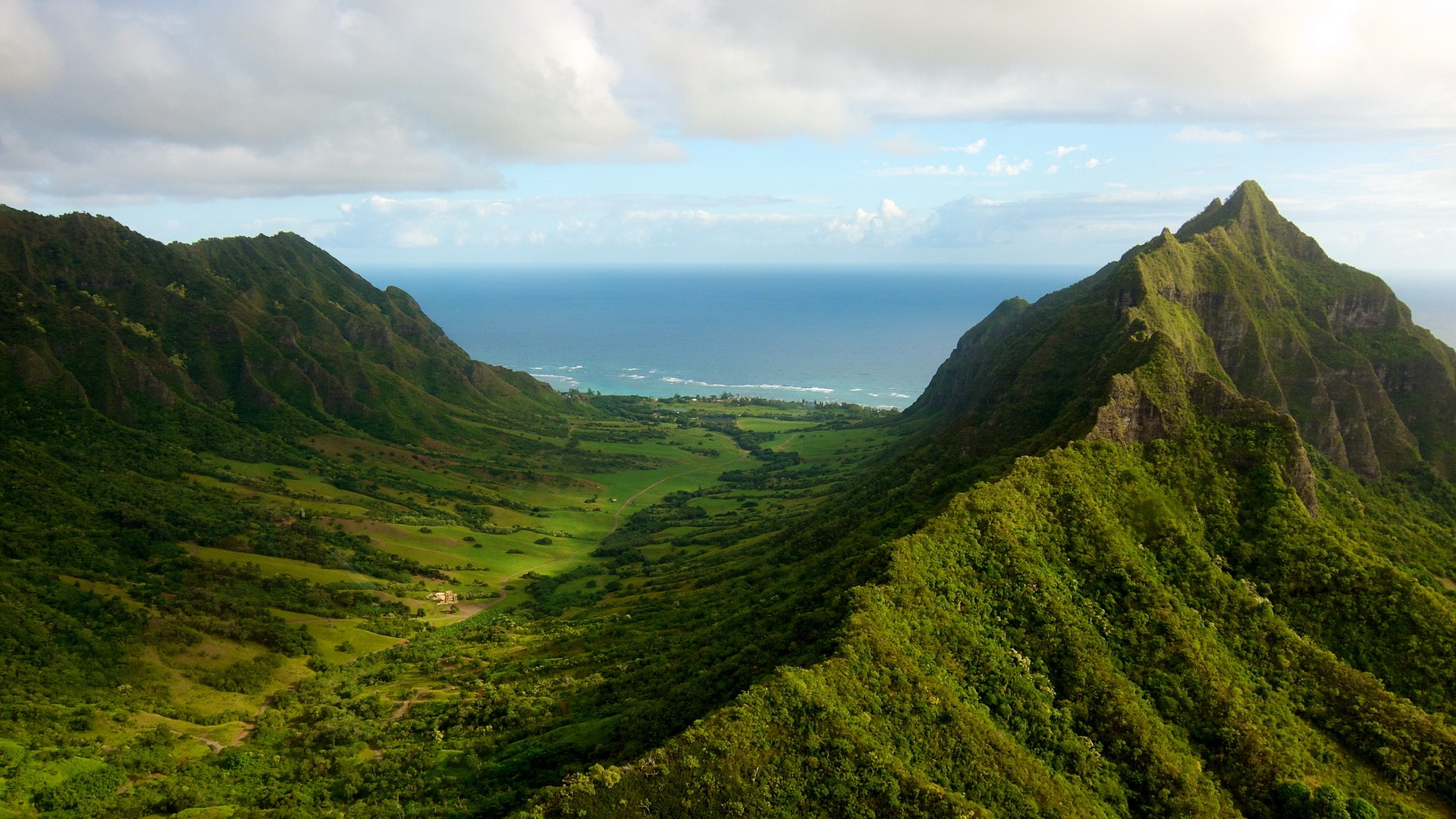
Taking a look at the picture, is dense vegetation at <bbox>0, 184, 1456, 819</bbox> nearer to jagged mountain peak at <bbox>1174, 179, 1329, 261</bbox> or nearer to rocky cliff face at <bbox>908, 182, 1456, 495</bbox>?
rocky cliff face at <bbox>908, 182, 1456, 495</bbox>

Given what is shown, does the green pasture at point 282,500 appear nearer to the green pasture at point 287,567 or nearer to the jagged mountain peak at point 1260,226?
the green pasture at point 287,567

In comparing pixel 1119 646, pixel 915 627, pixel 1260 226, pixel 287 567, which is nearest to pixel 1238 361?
pixel 1260 226

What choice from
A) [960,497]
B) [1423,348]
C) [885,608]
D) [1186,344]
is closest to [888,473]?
[1186,344]

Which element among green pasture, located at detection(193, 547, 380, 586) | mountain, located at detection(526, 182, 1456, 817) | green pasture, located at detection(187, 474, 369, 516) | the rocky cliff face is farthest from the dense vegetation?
green pasture, located at detection(187, 474, 369, 516)

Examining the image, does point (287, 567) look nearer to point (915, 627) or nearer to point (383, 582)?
point (383, 582)

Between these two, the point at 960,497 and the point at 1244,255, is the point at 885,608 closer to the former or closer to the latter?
the point at 960,497

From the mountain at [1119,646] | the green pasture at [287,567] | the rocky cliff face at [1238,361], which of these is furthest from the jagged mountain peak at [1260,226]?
the green pasture at [287,567]
